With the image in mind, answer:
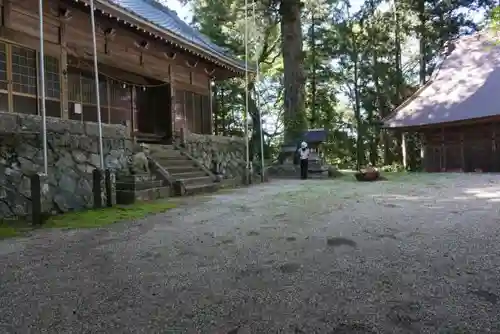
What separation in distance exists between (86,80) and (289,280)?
8.95 m

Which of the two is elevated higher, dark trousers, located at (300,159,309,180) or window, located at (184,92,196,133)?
window, located at (184,92,196,133)

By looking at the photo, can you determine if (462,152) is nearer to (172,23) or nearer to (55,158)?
(172,23)

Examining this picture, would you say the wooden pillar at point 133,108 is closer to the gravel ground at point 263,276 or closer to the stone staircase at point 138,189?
the stone staircase at point 138,189

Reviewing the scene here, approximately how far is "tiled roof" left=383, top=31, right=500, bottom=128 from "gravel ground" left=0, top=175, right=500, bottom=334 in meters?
11.4

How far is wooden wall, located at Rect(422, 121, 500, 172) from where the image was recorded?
1488 cm

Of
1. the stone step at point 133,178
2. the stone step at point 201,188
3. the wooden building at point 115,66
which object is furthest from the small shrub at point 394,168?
the stone step at point 133,178

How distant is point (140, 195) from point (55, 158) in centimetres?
162

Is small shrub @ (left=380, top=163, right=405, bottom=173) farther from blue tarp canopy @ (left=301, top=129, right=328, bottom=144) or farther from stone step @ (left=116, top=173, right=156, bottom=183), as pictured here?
stone step @ (left=116, top=173, right=156, bottom=183)

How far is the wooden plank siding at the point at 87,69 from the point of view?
743 cm

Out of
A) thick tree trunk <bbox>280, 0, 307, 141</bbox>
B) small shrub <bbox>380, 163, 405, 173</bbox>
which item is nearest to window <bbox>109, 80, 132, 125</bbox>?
thick tree trunk <bbox>280, 0, 307, 141</bbox>

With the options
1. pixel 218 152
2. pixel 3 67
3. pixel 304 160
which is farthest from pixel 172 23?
pixel 3 67

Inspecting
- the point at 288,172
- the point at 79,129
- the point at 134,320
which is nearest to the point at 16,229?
the point at 79,129

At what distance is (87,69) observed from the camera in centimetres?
987

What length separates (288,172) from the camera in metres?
15.0
